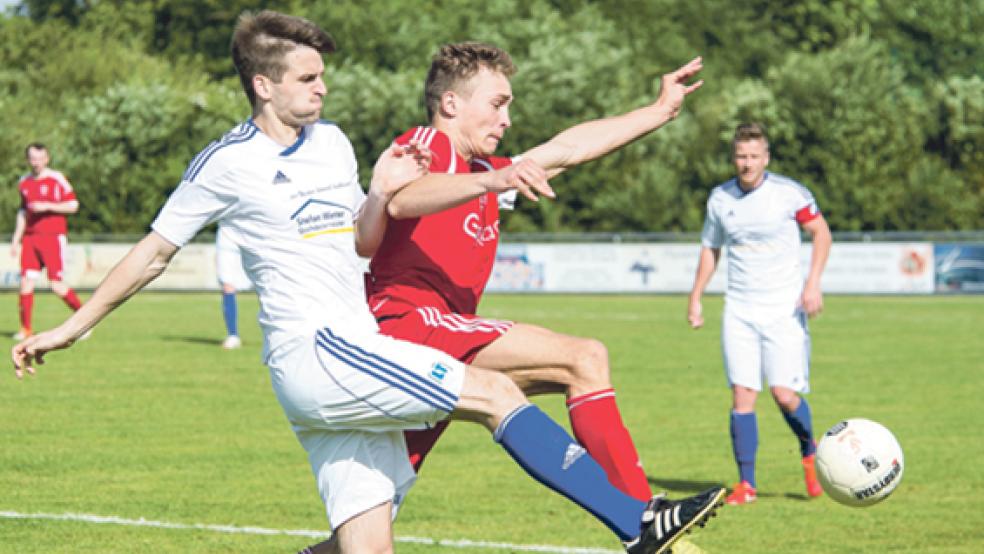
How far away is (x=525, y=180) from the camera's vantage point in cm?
495

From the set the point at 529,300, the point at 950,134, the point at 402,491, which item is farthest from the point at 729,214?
the point at 950,134

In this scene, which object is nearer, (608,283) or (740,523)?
(740,523)

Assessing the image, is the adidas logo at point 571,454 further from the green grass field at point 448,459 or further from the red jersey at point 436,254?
the green grass field at point 448,459

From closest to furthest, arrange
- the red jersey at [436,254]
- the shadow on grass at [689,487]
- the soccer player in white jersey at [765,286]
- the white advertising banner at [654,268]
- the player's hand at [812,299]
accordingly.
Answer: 1. the red jersey at [436,254]
2. the shadow on grass at [689,487]
3. the player's hand at [812,299]
4. the soccer player in white jersey at [765,286]
5. the white advertising banner at [654,268]

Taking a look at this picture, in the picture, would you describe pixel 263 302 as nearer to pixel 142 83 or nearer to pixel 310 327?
pixel 310 327

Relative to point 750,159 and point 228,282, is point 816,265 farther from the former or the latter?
point 228,282

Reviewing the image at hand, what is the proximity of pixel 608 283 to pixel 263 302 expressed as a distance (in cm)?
3135

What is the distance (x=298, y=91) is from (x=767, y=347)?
5.83 m

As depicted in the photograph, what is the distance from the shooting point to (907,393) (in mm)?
15648

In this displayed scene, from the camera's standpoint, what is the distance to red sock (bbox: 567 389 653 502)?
554 cm

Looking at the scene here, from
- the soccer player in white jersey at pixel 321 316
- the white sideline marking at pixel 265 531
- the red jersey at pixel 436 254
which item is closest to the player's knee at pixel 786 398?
the white sideline marking at pixel 265 531

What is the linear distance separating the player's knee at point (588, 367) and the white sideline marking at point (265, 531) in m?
2.24

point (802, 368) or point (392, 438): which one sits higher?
point (392, 438)

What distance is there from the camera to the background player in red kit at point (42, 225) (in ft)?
62.4
